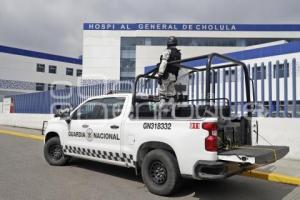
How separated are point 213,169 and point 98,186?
7.73 feet

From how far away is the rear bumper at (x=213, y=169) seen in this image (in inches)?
200

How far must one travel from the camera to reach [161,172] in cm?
584

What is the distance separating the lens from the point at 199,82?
11.3m

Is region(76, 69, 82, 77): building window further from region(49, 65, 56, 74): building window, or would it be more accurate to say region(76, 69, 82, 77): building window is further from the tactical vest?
the tactical vest

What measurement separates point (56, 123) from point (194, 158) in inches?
170

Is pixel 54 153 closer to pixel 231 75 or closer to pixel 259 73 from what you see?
pixel 231 75

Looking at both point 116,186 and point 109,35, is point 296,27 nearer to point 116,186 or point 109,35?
point 109,35

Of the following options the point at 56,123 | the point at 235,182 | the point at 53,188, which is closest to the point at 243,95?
the point at 235,182

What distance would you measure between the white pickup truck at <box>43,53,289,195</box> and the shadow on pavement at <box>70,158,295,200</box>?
55 cm

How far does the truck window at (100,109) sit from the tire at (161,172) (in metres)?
1.38

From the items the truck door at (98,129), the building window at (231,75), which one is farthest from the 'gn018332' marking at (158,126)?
the building window at (231,75)

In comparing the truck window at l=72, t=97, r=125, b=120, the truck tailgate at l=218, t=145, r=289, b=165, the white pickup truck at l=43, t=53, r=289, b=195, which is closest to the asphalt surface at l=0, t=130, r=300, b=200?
the white pickup truck at l=43, t=53, r=289, b=195

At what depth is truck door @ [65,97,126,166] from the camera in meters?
6.75

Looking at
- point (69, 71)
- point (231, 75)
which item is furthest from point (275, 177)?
point (69, 71)
